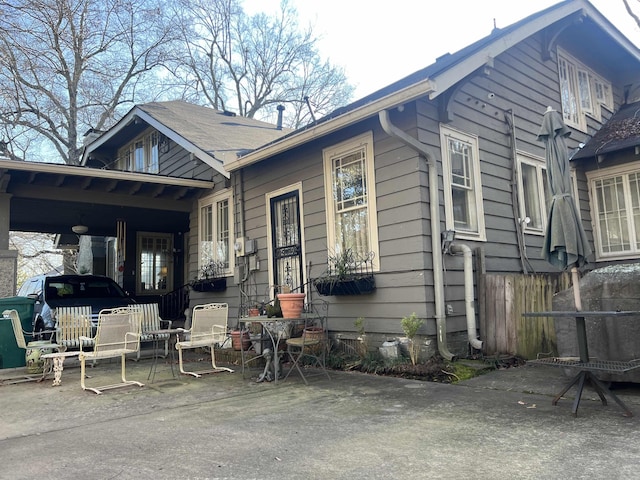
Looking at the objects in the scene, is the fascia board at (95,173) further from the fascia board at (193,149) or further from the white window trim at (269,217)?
the white window trim at (269,217)

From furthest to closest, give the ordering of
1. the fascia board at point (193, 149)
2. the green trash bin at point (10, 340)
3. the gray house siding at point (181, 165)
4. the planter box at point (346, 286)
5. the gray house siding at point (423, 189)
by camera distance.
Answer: the gray house siding at point (181, 165) < the fascia board at point (193, 149) < the green trash bin at point (10, 340) < the planter box at point (346, 286) < the gray house siding at point (423, 189)

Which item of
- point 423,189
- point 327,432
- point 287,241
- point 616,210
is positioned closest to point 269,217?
point 287,241

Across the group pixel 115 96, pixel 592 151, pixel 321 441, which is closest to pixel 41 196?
pixel 321 441

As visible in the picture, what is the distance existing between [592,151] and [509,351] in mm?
4555

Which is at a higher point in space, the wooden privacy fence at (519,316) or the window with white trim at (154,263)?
the window with white trim at (154,263)

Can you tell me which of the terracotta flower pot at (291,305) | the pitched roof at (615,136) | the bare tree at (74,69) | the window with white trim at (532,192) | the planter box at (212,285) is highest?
the bare tree at (74,69)

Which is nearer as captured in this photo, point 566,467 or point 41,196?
point 566,467

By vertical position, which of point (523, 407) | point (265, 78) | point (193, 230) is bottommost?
point (523, 407)

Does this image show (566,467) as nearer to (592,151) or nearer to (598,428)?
(598,428)

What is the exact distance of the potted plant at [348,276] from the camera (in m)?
6.02

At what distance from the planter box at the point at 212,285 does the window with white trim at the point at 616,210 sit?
6.89 meters

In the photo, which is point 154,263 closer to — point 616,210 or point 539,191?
point 539,191

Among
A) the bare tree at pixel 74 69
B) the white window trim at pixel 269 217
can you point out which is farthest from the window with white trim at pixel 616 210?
the bare tree at pixel 74 69

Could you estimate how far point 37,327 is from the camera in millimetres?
8391
